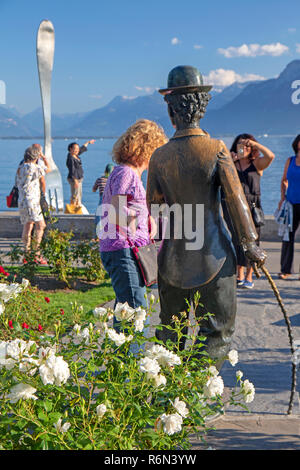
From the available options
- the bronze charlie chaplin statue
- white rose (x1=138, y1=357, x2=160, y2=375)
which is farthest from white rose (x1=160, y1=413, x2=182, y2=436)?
the bronze charlie chaplin statue

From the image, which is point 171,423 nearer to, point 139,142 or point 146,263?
point 146,263

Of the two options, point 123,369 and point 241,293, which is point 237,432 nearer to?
point 123,369

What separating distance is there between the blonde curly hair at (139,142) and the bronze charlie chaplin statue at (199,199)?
357 mm

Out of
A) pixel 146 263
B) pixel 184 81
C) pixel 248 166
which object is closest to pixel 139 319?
pixel 146 263

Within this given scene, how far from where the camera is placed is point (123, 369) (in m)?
2.44

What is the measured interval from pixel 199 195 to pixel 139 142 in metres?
0.69

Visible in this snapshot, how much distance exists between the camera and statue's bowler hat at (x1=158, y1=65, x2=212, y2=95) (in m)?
3.31

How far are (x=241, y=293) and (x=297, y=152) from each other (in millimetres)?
1908

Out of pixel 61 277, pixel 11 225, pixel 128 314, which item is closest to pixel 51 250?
pixel 61 277

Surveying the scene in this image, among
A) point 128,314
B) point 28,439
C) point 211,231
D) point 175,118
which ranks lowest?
point 28,439

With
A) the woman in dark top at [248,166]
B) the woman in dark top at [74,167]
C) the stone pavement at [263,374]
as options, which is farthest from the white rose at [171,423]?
the woman in dark top at [74,167]

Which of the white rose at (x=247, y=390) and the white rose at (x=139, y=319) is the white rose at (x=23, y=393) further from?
the white rose at (x=247, y=390)

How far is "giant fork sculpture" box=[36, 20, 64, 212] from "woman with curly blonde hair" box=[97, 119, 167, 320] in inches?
368

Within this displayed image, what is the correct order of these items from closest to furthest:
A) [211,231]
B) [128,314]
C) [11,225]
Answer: [128,314]
[211,231]
[11,225]
